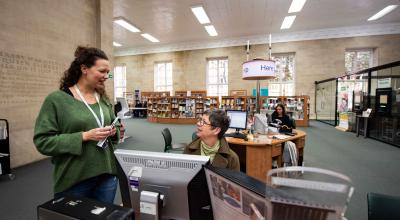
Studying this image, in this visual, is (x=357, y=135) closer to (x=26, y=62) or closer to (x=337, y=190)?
(x=337, y=190)

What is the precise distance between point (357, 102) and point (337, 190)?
32.6ft

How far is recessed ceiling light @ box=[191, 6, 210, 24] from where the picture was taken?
25.5 ft

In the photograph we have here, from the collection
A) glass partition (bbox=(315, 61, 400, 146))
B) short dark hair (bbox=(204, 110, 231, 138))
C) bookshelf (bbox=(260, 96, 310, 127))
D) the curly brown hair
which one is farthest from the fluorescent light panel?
the curly brown hair

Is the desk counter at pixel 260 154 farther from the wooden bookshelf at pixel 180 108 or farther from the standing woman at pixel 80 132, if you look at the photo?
the wooden bookshelf at pixel 180 108

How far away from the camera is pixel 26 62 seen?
4246 millimetres

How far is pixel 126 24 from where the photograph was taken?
932cm

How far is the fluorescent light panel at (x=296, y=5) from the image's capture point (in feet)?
23.7

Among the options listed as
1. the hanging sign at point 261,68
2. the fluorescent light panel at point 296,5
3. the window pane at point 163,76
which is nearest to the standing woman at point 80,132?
the hanging sign at point 261,68

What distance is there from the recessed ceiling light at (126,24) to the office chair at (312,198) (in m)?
9.67

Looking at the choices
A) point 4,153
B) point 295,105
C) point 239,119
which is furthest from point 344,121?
point 4,153

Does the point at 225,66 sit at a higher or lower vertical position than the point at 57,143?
higher

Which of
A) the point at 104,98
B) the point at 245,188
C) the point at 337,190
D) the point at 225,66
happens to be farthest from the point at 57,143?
the point at 225,66

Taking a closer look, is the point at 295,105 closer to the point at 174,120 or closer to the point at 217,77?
the point at 217,77

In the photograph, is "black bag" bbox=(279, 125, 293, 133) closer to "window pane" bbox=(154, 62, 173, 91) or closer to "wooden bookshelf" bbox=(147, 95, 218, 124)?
"wooden bookshelf" bbox=(147, 95, 218, 124)
